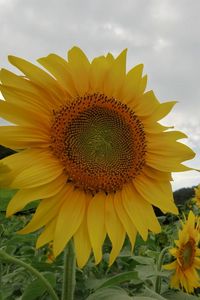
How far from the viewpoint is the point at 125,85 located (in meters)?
2.17

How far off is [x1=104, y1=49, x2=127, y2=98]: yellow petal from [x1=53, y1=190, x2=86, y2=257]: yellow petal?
16.9 inches

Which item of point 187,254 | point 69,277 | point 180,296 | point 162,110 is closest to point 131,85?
Answer: point 162,110

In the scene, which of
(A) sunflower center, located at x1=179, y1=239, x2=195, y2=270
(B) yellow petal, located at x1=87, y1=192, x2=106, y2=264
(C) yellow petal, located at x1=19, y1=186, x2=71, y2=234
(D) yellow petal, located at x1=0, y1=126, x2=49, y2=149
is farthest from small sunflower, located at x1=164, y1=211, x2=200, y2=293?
(D) yellow petal, located at x1=0, y1=126, x2=49, y2=149

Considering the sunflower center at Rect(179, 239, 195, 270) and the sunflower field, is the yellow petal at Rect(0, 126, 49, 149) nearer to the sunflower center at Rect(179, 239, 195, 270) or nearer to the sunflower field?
the sunflower field

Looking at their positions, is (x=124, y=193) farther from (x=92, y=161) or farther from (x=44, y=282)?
(x=44, y=282)

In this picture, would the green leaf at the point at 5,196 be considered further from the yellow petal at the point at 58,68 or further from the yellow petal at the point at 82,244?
the yellow petal at the point at 58,68

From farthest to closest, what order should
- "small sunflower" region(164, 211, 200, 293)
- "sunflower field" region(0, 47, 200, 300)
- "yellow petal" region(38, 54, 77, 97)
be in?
1. "small sunflower" region(164, 211, 200, 293)
2. "yellow petal" region(38, 54, 77, 97)
3. "sunflower field" region(0, 47, 200, 300)

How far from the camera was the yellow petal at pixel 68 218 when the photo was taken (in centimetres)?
189

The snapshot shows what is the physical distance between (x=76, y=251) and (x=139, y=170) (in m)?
0.45

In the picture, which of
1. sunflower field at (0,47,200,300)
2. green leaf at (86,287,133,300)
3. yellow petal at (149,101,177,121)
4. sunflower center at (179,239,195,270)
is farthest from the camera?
sunflower center at (179,239,195,270)

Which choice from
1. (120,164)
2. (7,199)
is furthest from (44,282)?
(120,164)

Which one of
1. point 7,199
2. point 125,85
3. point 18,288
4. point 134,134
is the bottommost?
point 18,288

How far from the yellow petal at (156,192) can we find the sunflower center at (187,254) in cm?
138

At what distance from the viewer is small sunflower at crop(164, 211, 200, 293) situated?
332 centimetres
